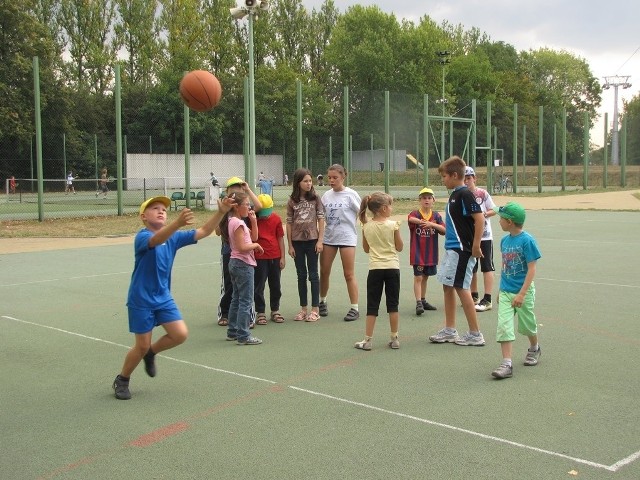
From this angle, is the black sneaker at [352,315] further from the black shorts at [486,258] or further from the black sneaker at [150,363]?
the black sneaker at [150,363]

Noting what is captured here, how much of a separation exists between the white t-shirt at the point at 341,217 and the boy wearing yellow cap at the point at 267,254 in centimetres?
60

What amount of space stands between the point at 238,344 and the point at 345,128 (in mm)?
22847

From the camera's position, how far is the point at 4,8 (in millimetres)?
40625

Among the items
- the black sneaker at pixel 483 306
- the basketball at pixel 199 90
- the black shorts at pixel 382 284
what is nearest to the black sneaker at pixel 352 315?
the black shorts at pixel 382 284

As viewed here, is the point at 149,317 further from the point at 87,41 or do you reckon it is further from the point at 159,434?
the point at 87,41

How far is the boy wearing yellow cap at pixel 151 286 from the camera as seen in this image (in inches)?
219

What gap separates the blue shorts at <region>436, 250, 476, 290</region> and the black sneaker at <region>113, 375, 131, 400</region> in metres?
3.03

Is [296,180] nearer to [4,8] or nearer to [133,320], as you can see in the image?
[133,320]

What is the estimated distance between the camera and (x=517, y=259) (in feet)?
20.6

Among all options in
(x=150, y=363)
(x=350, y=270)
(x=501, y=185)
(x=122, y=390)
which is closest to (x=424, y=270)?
(x=350, y=270)

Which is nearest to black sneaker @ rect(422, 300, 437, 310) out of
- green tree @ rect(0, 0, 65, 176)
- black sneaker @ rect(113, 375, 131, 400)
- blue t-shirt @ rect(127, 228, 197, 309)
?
blue t-shirt @ rect(127, 228, 197, 309)

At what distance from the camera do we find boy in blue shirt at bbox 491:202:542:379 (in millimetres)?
6121

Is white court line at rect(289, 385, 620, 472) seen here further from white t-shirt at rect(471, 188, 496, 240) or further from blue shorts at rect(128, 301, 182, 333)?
white t-shirt at rect(471, 188, 496, 240)

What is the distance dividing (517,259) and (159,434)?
3225 mm
